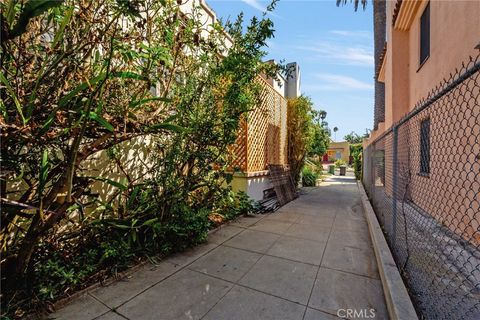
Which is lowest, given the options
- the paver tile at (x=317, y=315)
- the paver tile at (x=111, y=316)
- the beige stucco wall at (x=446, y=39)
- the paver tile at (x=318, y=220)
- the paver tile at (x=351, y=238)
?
the paver tile at (x=111, y=316)

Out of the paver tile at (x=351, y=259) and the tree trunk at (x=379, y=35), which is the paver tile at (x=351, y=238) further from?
the tree trunk at (x=379, y=35)

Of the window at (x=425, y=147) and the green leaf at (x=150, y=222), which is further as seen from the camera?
the window at (x=425, y=147)

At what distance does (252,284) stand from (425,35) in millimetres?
6651

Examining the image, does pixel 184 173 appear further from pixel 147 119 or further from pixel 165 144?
pixel 147 119

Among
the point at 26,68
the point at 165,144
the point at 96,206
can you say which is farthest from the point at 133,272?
the point at 26,68

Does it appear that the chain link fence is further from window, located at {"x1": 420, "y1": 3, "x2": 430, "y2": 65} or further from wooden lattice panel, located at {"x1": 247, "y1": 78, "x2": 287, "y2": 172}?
wooden lattice panel, located at {"x1": 247, "y1": 78, "x2": 287, "y2": 172}

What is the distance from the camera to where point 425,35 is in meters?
5.25

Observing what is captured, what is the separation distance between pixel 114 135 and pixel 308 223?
3.86 metres

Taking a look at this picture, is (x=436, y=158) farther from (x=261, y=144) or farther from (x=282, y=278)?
(x=261, y=144)

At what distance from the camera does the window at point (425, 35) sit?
5060mm

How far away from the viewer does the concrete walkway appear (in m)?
1.93

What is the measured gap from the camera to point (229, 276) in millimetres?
2486

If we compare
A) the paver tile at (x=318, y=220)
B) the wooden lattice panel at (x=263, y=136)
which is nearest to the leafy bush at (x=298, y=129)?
the wooden lattice panel at (x=263, y=136)

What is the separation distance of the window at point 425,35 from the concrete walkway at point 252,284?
15.1ft
